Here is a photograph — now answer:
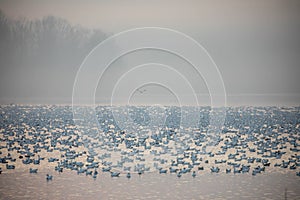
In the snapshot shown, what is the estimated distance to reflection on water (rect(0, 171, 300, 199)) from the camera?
48.4 feet

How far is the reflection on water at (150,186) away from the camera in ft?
48.4

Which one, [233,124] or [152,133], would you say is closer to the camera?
[152,133]

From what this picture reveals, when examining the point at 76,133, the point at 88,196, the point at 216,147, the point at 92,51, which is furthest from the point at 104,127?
the point at 92,51

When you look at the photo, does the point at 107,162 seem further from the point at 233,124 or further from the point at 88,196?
the point at 233,124

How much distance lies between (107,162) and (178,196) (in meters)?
4.90

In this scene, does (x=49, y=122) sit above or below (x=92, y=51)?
below

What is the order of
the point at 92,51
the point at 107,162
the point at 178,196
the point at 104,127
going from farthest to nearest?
the point at 92,51 < the point at 104,127 < the point at 107,162 < the point at 178,196

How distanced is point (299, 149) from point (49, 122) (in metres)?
15.6

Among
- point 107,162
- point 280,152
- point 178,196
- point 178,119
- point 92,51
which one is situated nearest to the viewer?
point 178,196

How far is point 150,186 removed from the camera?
15.8m

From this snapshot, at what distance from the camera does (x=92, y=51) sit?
60406 mm

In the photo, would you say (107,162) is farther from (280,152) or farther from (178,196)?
(280,152)

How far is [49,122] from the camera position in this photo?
105ft

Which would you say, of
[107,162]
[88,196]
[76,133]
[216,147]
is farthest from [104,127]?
[88,196]
